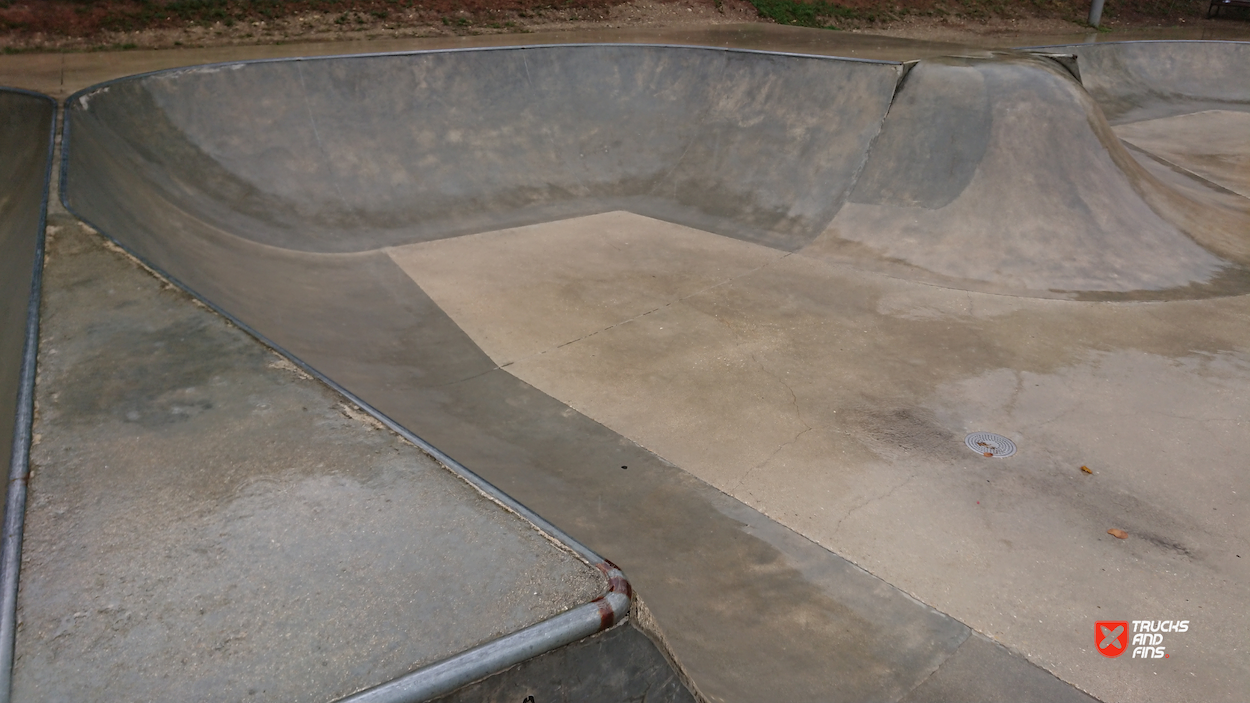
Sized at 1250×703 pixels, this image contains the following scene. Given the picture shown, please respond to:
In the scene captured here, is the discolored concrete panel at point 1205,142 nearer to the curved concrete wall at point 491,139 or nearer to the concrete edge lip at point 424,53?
the concrete edge lip at point 424,53

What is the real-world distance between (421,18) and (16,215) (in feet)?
28.8

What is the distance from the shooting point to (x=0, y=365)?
3453mm

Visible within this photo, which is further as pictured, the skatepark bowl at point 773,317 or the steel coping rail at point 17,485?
the skatepark bowl at point 773,317

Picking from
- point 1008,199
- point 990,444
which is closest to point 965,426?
point 990,444

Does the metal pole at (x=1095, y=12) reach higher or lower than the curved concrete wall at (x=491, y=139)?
higher

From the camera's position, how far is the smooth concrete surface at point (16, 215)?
3195 mm

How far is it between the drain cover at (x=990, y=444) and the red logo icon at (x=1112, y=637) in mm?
1345

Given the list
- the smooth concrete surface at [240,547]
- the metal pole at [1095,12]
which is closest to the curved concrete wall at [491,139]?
the smooth concrete surface at [240,547]

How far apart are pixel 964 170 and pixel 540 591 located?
707 centimetres

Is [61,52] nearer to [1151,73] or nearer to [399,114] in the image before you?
[399,114]

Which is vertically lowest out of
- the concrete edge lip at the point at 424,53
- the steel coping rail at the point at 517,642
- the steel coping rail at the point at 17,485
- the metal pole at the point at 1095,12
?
the steel coping rail at the point at 517,642

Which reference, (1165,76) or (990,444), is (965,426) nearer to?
(990,444)

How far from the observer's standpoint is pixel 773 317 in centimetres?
649

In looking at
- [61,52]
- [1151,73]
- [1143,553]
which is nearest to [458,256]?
[1143,553]
